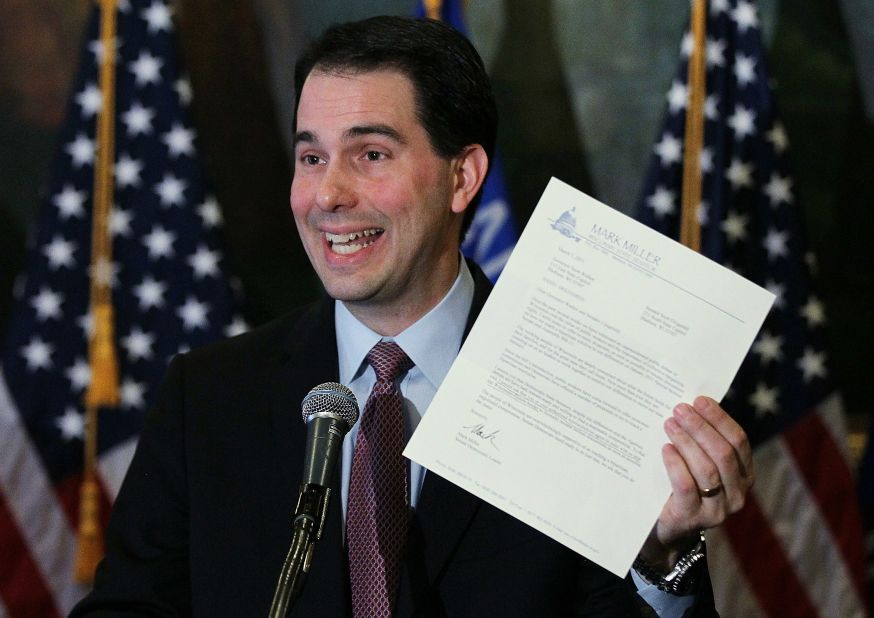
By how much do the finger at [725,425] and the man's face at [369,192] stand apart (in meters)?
0.65

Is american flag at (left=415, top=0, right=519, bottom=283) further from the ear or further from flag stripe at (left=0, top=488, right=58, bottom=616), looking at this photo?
flag stripe at (left=0, top=488, right=58, bottom=616)

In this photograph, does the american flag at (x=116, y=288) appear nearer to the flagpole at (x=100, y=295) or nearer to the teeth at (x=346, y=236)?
the flagpole at (x=100, y=295)

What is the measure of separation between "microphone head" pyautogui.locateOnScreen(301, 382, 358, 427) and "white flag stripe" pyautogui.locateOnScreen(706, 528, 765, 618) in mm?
2672

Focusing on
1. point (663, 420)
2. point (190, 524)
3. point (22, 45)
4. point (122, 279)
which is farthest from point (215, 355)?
point (22, 45)

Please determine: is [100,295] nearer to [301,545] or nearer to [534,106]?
[534,106]

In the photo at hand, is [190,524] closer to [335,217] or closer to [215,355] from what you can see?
[215,355]

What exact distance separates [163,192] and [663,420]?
266cm

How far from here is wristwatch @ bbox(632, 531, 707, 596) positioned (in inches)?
71.1

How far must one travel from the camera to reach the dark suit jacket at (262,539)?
1.86 m
